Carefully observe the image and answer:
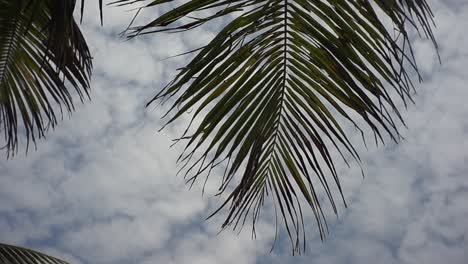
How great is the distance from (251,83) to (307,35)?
0.71 ft

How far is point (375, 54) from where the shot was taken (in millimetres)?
1386

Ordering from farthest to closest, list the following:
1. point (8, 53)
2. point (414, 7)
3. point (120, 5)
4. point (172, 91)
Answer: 1. point (8, 53)
2. point (172, 91)
3. point (120, 5)
4. point (414, 7)

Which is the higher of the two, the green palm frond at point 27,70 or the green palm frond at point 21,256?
the green palm frond at point 27,70

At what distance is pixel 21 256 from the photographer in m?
3.22

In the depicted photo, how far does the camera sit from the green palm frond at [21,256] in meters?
3.15

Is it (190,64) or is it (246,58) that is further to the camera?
(246,58)

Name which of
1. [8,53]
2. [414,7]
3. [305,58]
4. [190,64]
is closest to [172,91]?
[190,64]

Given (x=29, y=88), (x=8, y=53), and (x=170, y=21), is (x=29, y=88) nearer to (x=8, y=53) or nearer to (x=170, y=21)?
(x=8, y=53)

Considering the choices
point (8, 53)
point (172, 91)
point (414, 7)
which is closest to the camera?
point (414, 7)

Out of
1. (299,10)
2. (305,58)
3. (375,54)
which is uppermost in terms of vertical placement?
(299,10)

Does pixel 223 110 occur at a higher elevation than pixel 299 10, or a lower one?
lower

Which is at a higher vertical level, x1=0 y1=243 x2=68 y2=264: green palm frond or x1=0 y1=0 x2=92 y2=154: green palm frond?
x1=0 y1=0 x2=92 y2=154: green palm frond

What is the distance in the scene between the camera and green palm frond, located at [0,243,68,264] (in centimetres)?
315

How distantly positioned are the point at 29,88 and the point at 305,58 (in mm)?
1769
